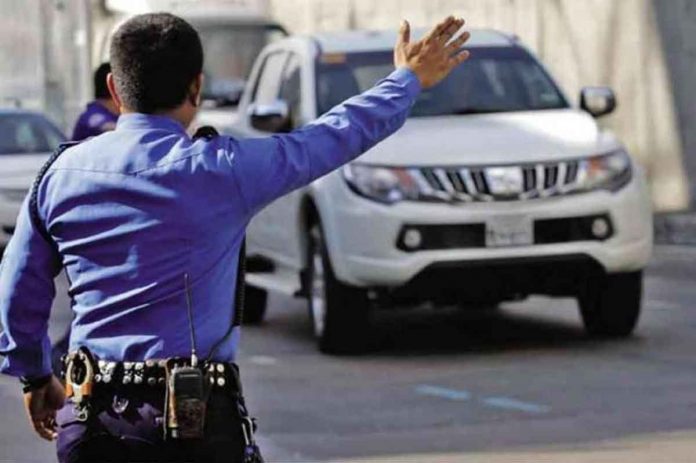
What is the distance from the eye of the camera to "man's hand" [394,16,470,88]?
14.9ft

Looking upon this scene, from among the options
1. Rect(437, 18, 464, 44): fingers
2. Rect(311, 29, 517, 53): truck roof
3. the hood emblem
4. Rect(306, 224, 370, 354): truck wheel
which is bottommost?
Rect(306, 224, 370, 354): truck wheel

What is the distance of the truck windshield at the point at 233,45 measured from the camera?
26.7 metres

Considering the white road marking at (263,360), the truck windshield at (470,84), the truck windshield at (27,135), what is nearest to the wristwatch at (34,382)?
the white road marking at (263,360)

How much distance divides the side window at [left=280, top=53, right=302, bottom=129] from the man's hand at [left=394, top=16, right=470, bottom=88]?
8.92 meters

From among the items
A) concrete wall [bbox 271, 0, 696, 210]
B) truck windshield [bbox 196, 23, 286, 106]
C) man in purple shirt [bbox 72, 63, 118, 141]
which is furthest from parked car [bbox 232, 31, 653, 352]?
truck windshield [bbox 196, 23, 286, 106]

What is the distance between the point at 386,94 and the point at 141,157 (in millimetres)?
533

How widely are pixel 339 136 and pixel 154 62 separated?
40 centimetres

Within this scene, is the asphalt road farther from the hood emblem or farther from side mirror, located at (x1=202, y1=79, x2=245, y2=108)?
side mirror, located at (x1=202, y1=79, x2=245, y2=108)

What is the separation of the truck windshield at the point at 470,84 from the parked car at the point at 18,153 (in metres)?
7.64

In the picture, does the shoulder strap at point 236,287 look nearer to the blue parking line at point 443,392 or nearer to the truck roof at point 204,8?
the blue parking line at point 443,392

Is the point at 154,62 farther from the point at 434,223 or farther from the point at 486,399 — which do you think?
the point at 434,223

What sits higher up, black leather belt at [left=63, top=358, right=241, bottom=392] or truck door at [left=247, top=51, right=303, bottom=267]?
black leather belt at [left=63, top=358, right=241, bottom=392]

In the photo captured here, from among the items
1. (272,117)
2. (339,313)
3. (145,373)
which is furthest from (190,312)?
(272,117)

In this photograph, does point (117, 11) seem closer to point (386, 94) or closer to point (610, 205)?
point (610, 205)
